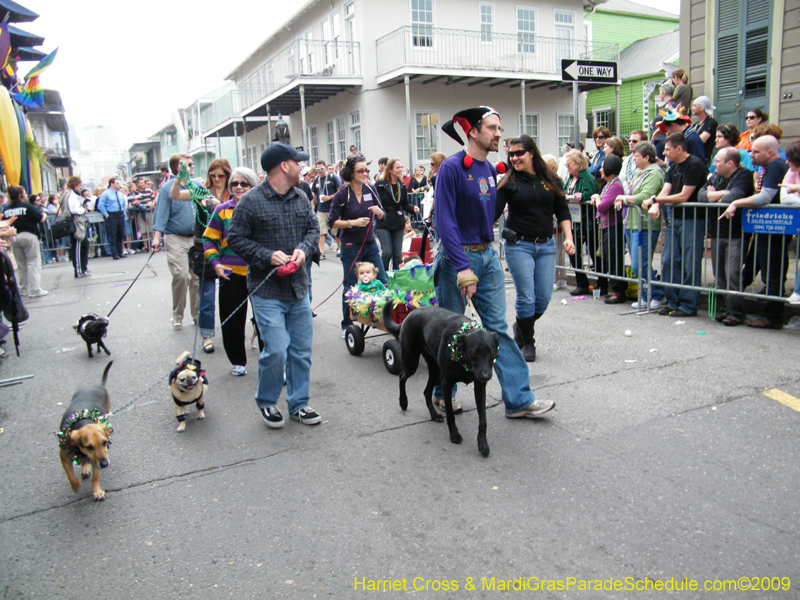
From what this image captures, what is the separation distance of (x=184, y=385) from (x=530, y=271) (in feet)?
10.3

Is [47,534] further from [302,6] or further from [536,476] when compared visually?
[302,6]

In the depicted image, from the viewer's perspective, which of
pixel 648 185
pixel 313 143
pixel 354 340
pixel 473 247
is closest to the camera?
pixel 473 247

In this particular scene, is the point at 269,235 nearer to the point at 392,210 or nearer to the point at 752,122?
the point at 392,210

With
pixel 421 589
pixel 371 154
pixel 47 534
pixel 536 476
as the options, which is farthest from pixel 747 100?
pixel 371 154

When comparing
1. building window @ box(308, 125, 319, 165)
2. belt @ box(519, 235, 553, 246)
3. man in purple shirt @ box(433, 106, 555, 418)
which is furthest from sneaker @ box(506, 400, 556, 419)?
building window @ box(308, 125, 319, 165)

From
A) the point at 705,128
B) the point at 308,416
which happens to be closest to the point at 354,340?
the point at 308,416

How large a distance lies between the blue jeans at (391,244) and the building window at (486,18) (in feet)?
63.8

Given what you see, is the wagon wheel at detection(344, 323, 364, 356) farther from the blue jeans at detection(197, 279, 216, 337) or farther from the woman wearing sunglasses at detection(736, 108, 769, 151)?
the woman wearing sunglasses at detection(736, 108, 769, 151)

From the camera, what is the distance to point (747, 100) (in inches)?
460

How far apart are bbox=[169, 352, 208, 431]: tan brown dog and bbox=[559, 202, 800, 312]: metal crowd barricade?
5.56 m

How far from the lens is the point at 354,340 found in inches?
261

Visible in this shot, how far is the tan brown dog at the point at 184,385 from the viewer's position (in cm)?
468

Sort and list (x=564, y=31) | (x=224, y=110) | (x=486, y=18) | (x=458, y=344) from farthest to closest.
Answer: (x=224, y=110) → (x=564, y=31) → (x=486, y=18) → (x=458, y=344)

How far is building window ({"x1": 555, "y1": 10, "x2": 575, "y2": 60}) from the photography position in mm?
26016
